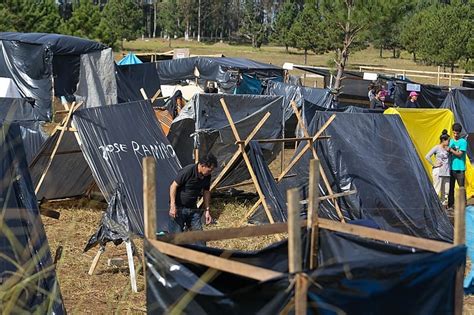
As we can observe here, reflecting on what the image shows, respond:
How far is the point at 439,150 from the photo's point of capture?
12484 millimetres

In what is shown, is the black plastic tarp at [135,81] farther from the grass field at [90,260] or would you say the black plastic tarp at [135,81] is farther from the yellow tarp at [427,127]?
the grass field at [90,260]

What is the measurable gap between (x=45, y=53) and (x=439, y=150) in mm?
12124

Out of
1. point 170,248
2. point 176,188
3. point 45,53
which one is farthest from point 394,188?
point 45,53

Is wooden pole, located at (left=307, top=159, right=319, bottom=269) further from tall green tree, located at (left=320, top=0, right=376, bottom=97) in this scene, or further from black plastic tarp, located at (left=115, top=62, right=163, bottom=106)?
tall green tree, located at (left=320, top=0, right=376, bottom=97)

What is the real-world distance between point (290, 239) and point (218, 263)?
45cm

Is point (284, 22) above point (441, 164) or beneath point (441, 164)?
above

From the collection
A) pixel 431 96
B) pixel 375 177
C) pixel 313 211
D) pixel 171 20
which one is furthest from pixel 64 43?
pixel 171 20

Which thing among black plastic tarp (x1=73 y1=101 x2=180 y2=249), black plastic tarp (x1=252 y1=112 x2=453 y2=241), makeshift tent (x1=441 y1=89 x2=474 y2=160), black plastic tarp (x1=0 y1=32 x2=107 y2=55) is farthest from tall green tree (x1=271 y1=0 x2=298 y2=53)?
black plastic tarp (x1=73 y1=101 x2=180 y2=249)

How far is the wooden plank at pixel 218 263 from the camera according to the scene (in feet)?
12.8

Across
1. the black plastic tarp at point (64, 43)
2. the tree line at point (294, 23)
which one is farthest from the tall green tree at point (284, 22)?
the black plastic tarp at point (64, 43)

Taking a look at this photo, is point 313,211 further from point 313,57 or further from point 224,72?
point 313,57

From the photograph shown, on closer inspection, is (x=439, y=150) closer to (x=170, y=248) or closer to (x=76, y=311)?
(x=76, y=311)

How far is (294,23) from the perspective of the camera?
63.3m

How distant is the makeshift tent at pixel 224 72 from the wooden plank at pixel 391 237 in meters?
17.2
